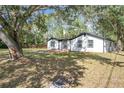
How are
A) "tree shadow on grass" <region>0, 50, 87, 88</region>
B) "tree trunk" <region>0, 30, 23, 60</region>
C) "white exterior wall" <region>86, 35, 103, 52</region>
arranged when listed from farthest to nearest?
1. "white exterior wall" <region>86, 35, 103, 52</region>
2. "tree trunk" <region>0, 30, 23, 60</region>
3. "tree shadow on grass" <region>0, 50, 87, 88</region>

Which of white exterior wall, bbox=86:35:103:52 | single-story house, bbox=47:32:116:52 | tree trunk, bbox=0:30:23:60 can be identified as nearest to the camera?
tree trunk, bbox=0:30:23:60

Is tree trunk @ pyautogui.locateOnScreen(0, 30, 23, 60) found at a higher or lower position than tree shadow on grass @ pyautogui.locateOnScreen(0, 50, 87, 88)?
higher

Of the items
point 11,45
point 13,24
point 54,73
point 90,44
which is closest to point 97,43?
Result: point 90,44

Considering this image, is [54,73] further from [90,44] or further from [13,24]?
[90,44]

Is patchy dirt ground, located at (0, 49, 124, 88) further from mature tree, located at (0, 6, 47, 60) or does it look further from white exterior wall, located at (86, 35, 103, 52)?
white exterior wall, located at (86, 35, 103, 52)

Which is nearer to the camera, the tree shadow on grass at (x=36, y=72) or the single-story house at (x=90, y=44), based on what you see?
the tree shadow on grass at (x=36, y=72)

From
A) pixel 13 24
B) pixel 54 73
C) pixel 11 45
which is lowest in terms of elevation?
pixel 54 73

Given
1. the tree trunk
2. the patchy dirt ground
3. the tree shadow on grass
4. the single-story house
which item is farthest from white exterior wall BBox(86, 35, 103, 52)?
the tree trunk

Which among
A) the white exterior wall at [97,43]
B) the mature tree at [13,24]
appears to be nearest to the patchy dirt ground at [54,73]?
the mature tree at [13,24]

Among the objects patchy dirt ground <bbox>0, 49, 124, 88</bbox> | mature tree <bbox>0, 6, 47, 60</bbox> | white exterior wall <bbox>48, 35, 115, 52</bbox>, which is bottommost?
patchy dirt ground <bbox>0, 49, 124, 88</bbox>

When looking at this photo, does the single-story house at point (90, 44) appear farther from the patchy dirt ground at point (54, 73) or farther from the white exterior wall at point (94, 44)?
the patchy dirt ground at point (54, 73)
